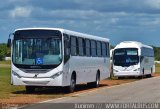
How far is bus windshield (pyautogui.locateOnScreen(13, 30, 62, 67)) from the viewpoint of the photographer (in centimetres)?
2538

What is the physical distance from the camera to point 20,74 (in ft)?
83.7

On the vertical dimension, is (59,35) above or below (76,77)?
above

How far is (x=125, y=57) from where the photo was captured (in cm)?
5062

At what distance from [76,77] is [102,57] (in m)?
7.04

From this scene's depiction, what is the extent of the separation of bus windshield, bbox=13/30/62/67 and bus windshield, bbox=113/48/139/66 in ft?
82.4

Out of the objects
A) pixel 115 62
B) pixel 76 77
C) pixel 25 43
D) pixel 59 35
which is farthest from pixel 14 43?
pixel 115 62

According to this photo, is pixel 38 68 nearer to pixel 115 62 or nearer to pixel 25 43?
pixel 25 43

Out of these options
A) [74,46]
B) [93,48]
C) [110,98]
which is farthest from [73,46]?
[110,98]

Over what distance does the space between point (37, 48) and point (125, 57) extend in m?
25.9

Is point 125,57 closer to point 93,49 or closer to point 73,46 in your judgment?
point 93,49

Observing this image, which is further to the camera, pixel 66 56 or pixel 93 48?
pixel 93 48

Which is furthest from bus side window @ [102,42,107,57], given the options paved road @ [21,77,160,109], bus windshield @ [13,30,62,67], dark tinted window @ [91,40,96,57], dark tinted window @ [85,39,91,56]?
bus windshield @ [13,30,62,67]

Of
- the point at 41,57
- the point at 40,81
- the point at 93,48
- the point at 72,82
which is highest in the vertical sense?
the point at 93,48

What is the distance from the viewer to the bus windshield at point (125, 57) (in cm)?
5025
